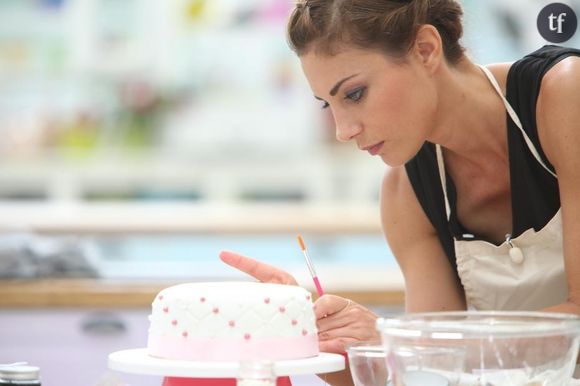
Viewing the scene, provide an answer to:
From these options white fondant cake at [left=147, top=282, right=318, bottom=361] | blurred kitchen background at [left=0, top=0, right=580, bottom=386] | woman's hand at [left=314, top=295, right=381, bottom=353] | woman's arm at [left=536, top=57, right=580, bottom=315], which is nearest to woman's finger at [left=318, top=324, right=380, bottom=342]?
woman's hand at [left=314, top=295, right=381, bottom=353]

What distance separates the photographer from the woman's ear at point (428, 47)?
1629 millimetres

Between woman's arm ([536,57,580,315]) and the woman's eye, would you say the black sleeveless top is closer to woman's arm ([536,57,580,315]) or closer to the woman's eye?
woman's arm ([536,57,580,315])

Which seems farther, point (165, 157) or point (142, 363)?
point (165, 157)

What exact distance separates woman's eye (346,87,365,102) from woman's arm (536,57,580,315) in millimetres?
294

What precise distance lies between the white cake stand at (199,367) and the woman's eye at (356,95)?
466mm

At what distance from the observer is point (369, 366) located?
49.5 inches

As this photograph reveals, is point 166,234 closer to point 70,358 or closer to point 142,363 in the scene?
point 70,358

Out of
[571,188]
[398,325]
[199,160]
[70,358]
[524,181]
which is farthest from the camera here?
[199,160]

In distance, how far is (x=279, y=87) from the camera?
3395 mm

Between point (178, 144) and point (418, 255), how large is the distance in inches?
64.3

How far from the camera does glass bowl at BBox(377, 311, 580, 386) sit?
3.59 feet

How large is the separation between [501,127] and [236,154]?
170 cm

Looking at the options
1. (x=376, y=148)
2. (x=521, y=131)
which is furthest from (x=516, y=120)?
(x=376, y=148)

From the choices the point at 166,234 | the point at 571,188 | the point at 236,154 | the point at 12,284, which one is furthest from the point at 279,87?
the point at 571,188
